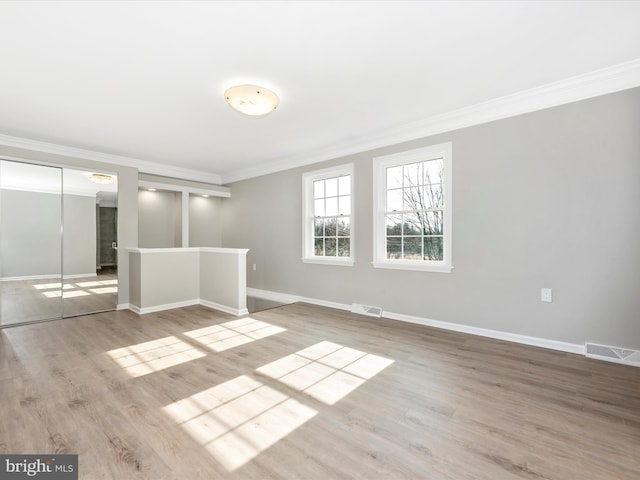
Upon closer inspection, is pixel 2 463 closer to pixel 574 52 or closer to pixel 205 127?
pixel 205 127

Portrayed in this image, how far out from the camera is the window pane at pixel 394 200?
4.16m

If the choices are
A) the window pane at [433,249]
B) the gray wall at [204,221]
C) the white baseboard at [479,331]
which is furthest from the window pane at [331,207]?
the gray wall at [204,221]

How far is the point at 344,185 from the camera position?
15.8 feet

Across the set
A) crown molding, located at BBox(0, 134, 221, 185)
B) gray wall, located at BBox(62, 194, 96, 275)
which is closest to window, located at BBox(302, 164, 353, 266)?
crown molding, located at BBox(0, 134, 221, 185)

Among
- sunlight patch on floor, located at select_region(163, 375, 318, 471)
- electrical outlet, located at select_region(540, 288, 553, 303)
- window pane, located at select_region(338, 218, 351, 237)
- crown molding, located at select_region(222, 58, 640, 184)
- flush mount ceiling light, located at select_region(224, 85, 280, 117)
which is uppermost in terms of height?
crown molding, located at select_region(222, 58, 640, 184)

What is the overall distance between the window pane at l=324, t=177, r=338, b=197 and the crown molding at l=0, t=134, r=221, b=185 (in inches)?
116

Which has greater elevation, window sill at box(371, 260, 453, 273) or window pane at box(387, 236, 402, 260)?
window pane at box(387, 236, 402, 260)

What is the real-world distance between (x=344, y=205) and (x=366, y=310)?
1.68 m

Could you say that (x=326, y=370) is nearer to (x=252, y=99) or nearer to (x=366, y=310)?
(x=366, y=310)

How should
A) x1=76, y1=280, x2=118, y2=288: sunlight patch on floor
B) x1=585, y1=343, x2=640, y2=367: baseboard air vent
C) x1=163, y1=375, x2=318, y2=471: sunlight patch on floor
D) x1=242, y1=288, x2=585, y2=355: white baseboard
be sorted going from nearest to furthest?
x1=163, y1=375, x2=318, y2=471: sunlight patch on floor, x1=585, y1=343, x2=640, y2=367: baseboard air vent, x1=242, y1=288, x2=585, y2=355: white baseboard, x1=76, y1=280, x2=118, y2=288: sunlight patch on floor

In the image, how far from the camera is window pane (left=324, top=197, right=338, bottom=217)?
16.2ft

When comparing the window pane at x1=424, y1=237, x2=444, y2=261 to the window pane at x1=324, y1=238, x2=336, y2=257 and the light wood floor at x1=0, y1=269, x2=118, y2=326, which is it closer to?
the window pane at x1=324, y1=238, x2=336, y2=257

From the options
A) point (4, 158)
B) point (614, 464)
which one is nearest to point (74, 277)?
point (4, 158)

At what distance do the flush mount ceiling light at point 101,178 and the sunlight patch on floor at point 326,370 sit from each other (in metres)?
4.17
